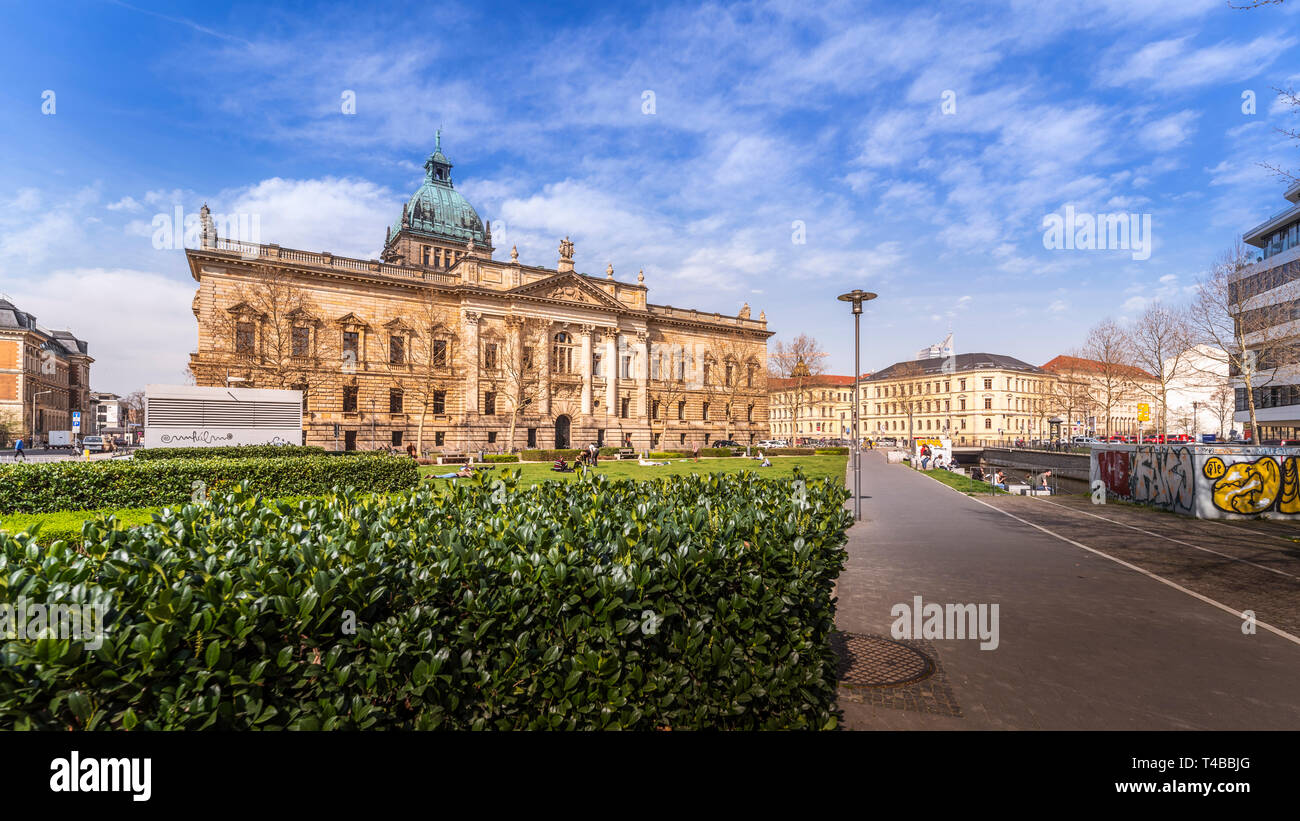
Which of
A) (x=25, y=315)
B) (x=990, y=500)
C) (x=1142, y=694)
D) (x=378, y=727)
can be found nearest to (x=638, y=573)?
(x=378, y=727)

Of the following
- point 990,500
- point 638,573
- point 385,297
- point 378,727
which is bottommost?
point 990,500

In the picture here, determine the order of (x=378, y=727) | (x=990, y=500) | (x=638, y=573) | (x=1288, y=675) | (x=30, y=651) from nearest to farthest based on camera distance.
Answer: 1. (x=30, y=651)
2. (x=378, y=727)
3. (x=638, y=573)
4. (x=1288, y=675)
5. (x=990, y=500)

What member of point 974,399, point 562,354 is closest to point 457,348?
point 562,354

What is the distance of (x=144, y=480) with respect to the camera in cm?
1555

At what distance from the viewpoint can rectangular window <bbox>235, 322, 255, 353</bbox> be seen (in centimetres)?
4303

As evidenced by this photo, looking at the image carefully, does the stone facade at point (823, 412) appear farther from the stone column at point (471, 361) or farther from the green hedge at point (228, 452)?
the green hedge at point (228, 452)

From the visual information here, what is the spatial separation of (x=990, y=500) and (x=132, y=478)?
28.4 m

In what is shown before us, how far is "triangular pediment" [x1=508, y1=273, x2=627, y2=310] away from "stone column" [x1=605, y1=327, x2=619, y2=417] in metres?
3.18

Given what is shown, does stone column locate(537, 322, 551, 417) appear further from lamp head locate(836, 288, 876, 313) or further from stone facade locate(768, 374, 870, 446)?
stone facade locate(768, 374, 870, 446)

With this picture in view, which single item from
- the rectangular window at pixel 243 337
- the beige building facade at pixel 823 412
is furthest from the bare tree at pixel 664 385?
the beige building facade at pixel 823 412

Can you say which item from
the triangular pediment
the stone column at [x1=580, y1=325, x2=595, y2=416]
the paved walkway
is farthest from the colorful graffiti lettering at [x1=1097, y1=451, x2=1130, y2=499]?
the triangular pediment
